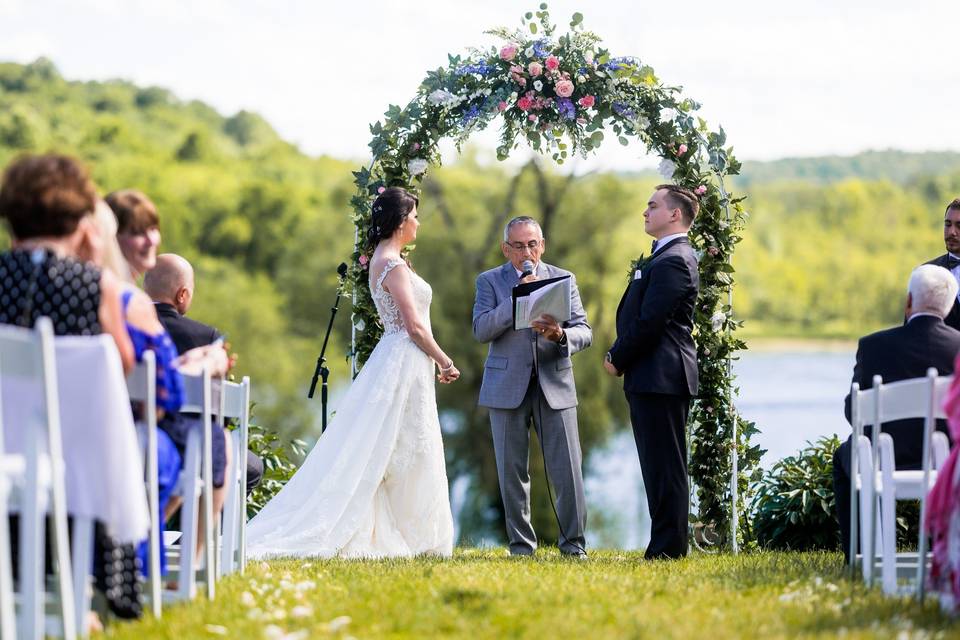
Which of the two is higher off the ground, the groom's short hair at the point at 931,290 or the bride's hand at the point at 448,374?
the groom's short hair at the point at 931,290

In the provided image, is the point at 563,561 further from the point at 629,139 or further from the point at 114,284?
the point at 114,284

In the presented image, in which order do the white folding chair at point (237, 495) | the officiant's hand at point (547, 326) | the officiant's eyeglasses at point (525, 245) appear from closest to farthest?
the white folding chair at point (237, 495) < the officiant's hand at point (547, 326) < the officiant's eyeglasses at point (525, 245)

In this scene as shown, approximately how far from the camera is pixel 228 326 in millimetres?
36031

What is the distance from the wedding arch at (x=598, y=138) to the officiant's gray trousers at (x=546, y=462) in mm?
1057

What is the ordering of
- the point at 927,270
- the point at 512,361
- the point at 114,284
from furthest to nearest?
the point at 512,361 < the point at 927,270 < the point at 114,284

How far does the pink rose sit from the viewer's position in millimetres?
7941

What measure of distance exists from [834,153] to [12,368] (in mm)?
46788

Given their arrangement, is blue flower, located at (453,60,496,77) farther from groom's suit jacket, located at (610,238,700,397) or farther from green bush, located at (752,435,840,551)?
green bush, located at (752,435,840,551)

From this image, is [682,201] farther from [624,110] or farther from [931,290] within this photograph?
[931,290]

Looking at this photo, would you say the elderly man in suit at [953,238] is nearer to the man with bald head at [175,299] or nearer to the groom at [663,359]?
the groom at [663,359]

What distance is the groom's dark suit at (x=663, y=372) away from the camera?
22.2 feet

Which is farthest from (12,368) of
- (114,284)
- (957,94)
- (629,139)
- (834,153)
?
(957,94)

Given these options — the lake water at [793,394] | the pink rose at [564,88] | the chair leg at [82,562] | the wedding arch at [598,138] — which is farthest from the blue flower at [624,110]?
the lake water at [793,394]

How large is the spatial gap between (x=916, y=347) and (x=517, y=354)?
2.45 meters
